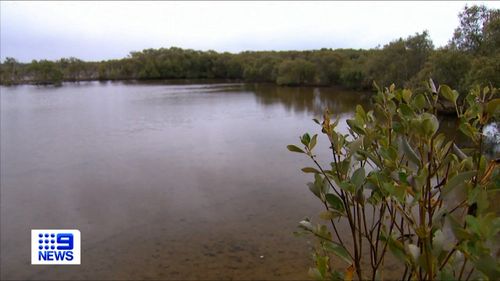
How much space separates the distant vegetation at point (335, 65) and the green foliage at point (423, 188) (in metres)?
0.30

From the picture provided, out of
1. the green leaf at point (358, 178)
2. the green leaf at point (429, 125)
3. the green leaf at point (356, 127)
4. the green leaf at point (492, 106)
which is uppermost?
the green leaf at point (492, 106)

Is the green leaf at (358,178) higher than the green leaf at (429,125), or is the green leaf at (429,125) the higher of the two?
the green leaf at (429,125)

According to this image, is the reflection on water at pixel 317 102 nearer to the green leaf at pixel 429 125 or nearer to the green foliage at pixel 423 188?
the green foliage at pixel 423 188

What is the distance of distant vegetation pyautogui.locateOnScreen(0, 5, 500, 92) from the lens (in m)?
18.8

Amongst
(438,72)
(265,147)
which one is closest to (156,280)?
(265,147)

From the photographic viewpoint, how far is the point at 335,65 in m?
48.7

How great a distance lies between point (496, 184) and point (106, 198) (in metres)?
11.6

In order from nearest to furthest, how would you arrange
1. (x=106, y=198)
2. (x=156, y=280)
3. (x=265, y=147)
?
(x=156, y=280)
(x=106, y=198)
(x=265, y=147)

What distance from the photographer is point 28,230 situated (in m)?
9.73

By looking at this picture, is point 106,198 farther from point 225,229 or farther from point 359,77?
point 359,77

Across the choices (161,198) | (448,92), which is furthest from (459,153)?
(161,198)

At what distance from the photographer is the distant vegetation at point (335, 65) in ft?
61.6

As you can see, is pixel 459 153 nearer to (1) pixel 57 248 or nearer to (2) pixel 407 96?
(2) pixel 407 96

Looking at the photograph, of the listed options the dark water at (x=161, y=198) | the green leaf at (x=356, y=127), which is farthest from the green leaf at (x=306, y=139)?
the dark water at (x=161, y=198)
